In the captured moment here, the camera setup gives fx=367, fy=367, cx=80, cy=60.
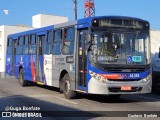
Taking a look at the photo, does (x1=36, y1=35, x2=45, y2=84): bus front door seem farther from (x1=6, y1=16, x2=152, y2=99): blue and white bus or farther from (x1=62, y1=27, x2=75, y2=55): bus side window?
(x1=62, y1=27, x2=75, y2=55): bus side window

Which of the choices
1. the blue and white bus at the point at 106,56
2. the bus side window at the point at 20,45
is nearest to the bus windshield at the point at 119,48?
the blue and white bus at the point at 106,56

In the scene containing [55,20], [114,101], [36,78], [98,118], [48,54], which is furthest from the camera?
[55,20]

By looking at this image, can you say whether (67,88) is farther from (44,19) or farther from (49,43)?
(44,19)

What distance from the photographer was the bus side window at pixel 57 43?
16000mm

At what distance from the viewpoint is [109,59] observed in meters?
13.0

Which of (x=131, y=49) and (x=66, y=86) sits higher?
(x=131, y=49)

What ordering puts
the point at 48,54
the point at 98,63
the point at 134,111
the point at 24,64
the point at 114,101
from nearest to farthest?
1. the point at 134,111
2. the point at 98,63
3. the point at 114,101
4. the point at 48,54
5. the point at 24,64

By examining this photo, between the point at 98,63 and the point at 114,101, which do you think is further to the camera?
the point at 114,101

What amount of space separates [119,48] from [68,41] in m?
2.69

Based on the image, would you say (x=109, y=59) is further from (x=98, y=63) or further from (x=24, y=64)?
(x=24, y=64)

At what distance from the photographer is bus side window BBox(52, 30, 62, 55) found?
16.0 m

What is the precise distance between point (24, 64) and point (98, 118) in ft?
37.0

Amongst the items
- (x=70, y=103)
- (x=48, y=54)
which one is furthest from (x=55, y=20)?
(x=70, y=103)

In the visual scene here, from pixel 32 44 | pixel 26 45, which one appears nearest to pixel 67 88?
pixel 32 44
